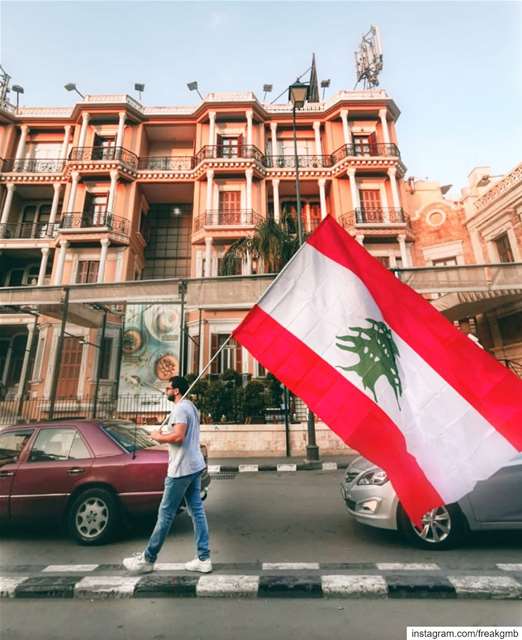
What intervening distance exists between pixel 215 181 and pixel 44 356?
44.2 ft

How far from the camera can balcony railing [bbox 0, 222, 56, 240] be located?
68.9 ft

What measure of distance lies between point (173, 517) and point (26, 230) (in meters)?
24.4

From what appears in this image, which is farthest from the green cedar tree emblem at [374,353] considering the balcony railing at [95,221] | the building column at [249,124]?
the building column at [249,124]

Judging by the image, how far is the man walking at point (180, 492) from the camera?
3465mm

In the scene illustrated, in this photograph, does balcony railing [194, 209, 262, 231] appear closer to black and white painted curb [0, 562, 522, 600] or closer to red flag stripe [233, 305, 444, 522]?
red flag stripe [233, 305, 444, 522]

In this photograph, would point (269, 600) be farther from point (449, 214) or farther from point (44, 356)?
point (449, 214)

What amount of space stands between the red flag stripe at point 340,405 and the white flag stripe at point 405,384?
0.22 ft

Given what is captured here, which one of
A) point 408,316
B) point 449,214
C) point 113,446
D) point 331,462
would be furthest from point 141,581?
point 449,214

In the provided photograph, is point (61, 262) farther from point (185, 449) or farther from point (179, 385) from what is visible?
point (185, 449)

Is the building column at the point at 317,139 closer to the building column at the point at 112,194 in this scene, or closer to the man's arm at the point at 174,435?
the building column at the point at 112,194

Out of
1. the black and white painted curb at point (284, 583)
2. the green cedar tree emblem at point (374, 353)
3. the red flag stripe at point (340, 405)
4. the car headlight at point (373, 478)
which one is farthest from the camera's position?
the car headlight at point (373, 478)

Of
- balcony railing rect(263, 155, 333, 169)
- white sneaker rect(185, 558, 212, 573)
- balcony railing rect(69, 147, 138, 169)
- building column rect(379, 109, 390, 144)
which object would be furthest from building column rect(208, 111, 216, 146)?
white sneaker rect(185, 558, 212, 573)

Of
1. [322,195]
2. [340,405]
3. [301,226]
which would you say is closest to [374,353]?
[340,405]

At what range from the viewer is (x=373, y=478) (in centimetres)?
438
